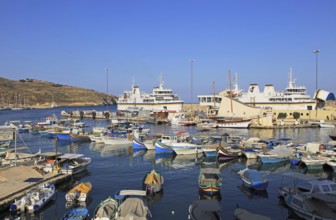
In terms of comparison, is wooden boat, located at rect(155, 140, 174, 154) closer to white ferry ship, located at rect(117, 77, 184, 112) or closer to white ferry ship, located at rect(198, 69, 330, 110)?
white ferry ship, located at rect(198, 69, 330, 110)

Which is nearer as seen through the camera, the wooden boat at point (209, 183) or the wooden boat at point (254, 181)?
the wooden boat at point (209, 183)

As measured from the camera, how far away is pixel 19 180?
2653 centimetres

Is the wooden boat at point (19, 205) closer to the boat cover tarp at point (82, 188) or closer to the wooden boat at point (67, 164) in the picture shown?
the boat cover tarp at point (82, 188)

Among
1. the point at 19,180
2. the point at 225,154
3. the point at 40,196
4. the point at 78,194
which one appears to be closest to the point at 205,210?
the point at 78,194

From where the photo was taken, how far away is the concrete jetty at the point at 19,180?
74.2ft

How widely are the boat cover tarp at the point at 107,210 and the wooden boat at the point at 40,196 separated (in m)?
5.28

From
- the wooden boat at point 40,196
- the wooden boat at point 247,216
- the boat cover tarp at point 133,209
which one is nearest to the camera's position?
the wooden boat at point 247,216

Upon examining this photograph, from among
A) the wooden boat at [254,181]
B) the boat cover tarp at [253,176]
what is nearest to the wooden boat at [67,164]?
the wooden boat at [254,181]

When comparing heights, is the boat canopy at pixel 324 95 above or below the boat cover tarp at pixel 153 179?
above

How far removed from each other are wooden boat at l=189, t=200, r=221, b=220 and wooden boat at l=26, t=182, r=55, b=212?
35.0 ft

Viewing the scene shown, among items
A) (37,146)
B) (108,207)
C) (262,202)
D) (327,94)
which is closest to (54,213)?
(108,207)

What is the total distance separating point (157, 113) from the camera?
101250 mm

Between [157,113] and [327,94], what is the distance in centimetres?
4945

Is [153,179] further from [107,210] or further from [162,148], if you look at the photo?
[162,148]
